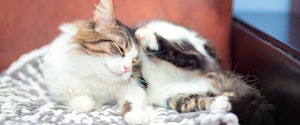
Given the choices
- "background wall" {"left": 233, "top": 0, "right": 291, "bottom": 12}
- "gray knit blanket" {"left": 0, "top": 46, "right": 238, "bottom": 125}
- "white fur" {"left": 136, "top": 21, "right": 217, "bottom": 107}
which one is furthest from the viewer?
"background wall" {"left": 233, "top": 0, "right": 291, "bottom": 12}

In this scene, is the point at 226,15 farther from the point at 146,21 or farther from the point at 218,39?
the point at 146,21

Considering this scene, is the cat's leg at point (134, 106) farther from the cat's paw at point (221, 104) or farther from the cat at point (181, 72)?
the cat's paw at point (221, 104)

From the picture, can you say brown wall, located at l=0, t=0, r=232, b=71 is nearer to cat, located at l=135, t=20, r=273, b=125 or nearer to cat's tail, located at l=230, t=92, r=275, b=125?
cat, located at l=135, t=20, r=273, b=125

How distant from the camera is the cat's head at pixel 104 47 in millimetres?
1038

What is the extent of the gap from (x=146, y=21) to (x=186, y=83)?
11.8 inches

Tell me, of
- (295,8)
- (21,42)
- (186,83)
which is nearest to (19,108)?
(21,42)

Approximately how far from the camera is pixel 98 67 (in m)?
1.06

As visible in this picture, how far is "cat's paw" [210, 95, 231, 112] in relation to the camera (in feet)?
3.12

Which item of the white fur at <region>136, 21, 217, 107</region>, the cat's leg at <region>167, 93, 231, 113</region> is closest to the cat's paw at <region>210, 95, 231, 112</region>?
the cat's leg at <region>167, 93, 231, 113</region>

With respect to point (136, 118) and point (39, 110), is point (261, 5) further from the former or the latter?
point (39, 110)

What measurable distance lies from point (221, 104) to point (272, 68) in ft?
0.75

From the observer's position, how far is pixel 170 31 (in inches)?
49.1

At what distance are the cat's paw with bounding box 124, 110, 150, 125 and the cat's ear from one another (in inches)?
10.6

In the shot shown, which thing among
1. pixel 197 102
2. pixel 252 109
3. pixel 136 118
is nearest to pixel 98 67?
pixel 136 118
